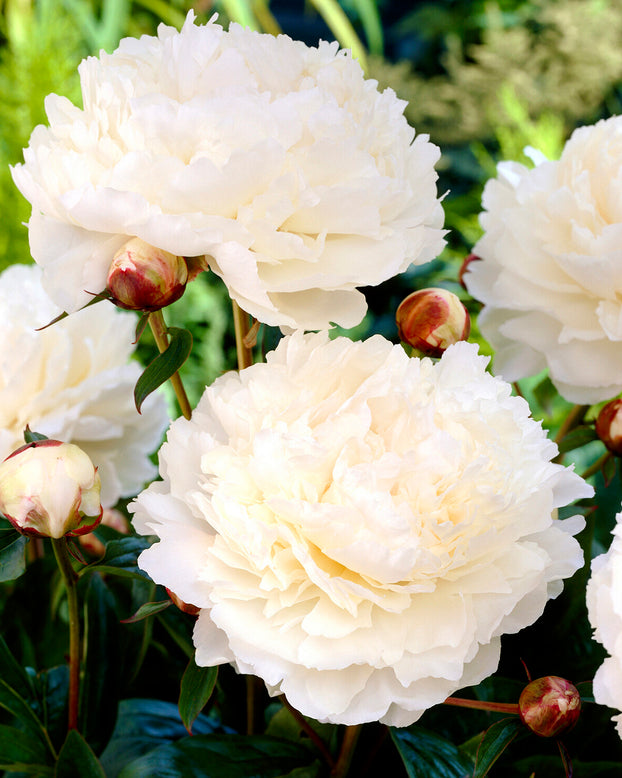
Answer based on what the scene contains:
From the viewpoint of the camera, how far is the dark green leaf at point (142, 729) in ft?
1.26

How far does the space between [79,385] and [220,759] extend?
0.20m

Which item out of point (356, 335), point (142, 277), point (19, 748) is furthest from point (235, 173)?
point (356, 335)

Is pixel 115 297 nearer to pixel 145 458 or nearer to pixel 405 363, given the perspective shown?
pixel 405 363

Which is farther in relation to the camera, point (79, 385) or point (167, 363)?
point (79, 385)

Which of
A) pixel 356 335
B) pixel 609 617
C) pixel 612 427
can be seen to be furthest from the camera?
pixel 356 335

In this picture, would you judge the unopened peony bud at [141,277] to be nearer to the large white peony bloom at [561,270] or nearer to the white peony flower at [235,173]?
the white peony flower at [235,173]

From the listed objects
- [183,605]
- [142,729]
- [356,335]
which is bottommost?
[356,335]

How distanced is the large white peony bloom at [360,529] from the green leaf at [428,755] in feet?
0.21

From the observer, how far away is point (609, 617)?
238mm

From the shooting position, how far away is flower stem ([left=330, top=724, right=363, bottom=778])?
31 centimetres

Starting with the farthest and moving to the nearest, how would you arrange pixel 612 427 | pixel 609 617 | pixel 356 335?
pixel 356 335, pixel 612 427, pixel 609 617

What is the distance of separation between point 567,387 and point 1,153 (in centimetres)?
115

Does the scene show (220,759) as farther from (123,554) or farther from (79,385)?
(79,385)

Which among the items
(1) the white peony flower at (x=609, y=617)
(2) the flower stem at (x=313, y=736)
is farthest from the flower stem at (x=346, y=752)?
(1) the white peony flower at (x=609, y=617)
